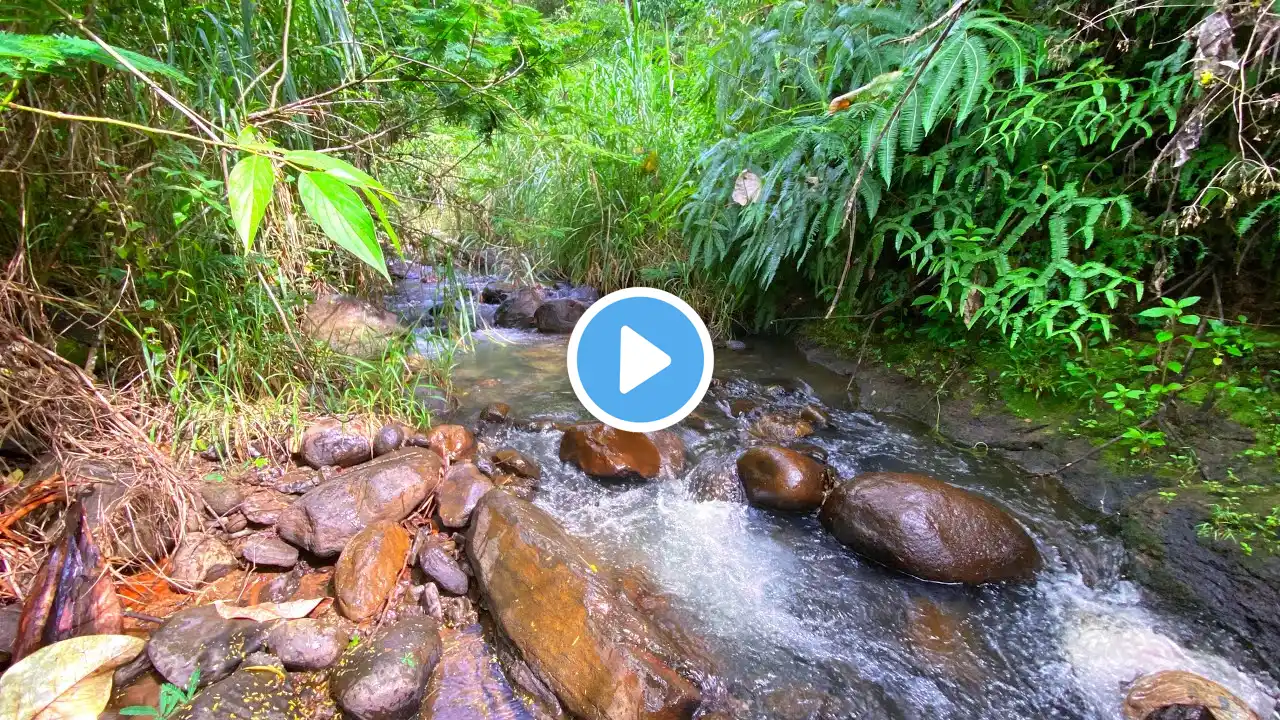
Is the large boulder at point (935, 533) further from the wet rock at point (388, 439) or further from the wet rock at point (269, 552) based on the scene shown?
the wet rock at point (269, 552)

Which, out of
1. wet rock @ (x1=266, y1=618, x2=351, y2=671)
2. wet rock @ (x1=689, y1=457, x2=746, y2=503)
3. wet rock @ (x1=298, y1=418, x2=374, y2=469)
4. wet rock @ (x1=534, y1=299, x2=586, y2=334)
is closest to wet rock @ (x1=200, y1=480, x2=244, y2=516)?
wet rock @ (x1=298, y1=418, x2=374, y2=469)

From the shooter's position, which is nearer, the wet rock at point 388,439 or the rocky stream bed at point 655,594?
the rocky stream bed at point 655,594

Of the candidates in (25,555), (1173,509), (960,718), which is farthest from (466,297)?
(1173,509)

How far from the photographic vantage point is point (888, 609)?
2.25 meters

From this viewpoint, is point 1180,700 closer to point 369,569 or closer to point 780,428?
point 780,428

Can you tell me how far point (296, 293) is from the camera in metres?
3.06

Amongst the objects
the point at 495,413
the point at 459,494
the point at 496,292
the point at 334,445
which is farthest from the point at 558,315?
the point at 459,494

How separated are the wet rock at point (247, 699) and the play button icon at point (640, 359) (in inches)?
56.5

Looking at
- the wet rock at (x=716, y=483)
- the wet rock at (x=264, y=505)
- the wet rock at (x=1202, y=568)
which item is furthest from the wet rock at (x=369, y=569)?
the wet rock at (x=1202, y=568)

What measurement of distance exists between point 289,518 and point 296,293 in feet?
4.41

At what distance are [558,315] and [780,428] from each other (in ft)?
9.03

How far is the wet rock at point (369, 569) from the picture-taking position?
2.08 metres

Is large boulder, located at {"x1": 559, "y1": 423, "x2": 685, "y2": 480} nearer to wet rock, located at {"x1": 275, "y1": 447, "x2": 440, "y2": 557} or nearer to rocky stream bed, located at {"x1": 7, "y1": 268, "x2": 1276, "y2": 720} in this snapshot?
rocky stream bed, located at {"x1": 7, "y1": 268, "x2": 1276, "y2": 720}

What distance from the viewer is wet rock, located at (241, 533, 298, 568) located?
2234mm
